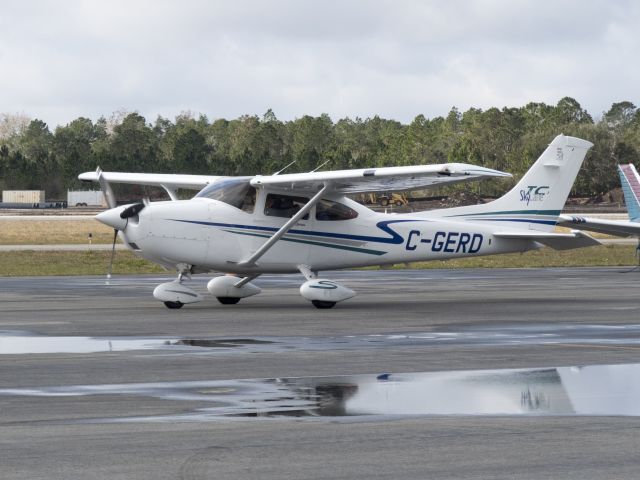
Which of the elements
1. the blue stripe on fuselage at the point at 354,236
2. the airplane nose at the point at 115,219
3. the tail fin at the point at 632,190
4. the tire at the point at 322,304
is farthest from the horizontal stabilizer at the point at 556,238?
the tail fin at the point at 632,190

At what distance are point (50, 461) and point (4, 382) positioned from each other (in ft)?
13.6

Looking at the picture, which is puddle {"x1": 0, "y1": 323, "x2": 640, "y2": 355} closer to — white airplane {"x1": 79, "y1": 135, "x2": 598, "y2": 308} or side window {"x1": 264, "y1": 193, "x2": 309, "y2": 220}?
white airplane {"x1": 79, "y1": 135, "x2": 598, "y2": 308}

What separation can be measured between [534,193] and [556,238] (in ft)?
4.30

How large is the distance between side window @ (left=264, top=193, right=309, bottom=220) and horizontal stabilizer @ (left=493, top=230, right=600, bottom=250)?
13.7ft

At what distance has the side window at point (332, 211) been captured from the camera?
2188cm

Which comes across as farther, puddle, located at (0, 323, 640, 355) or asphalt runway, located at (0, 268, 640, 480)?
puddle, located at (0, 323, 640, 355)

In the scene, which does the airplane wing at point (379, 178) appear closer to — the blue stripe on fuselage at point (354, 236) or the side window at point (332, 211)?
the side window at point (332, 211)

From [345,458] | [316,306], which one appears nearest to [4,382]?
[345,458]

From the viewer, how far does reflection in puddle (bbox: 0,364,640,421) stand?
9773 millimetres

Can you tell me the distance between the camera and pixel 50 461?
7.71 m

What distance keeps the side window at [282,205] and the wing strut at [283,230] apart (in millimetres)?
350

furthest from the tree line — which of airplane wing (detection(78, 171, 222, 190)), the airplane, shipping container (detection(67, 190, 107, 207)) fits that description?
airplane wing (detection(78, 171, 222, 190))

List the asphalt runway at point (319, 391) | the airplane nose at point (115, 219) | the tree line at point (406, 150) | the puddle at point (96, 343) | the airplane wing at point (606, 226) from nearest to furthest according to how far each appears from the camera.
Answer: the asphalt runway at point (319, 391)
the puddle at point (96, 343)
the airplane nose at point (115, 219)
the airplane wing at point (606, 226)
the tree line at point (406, 150)

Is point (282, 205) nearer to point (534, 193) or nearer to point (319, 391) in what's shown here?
point (534, 193)
